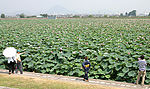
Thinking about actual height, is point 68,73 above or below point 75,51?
below

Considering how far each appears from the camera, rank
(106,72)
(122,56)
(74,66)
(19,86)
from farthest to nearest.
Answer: (122,56) < (74,66) < (106,72) < (19,86)

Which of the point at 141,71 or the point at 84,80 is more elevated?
the point at 141,71

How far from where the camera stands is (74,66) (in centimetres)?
809

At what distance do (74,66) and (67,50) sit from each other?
1.74 m

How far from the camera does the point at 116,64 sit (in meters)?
7.55

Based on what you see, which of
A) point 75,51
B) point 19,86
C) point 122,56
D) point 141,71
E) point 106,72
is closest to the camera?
point 19,86

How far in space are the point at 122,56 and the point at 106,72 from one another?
1710mm

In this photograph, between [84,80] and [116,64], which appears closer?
[84,80]

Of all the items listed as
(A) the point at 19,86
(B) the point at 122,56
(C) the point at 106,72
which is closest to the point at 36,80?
(A) the point at 19,86

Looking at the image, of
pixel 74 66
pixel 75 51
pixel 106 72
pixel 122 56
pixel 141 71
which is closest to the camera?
pixel 141 71

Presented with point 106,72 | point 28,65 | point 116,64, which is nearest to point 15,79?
point 28,65

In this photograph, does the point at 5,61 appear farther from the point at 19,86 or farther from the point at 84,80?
the point at 84,80

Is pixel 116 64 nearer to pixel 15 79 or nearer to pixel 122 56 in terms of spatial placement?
pixel 122 56

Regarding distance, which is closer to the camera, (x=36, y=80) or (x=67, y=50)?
(x=36, y=80)
